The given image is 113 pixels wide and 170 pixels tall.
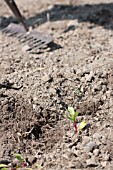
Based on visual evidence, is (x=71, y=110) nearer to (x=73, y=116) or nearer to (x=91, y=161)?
(x=73, y=116)

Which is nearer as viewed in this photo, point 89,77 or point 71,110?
point 71,110

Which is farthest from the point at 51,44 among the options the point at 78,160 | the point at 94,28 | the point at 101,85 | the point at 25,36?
the point at 78,160

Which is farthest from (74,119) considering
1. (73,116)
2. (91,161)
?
(91,161)

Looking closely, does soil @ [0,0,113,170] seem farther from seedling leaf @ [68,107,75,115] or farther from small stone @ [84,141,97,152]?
seedling leaf @ [68,107,75,115]

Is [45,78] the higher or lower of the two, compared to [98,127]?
higher

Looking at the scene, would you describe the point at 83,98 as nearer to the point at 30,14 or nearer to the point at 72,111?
the point at 72,111

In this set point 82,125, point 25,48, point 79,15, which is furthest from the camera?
point 79,15
